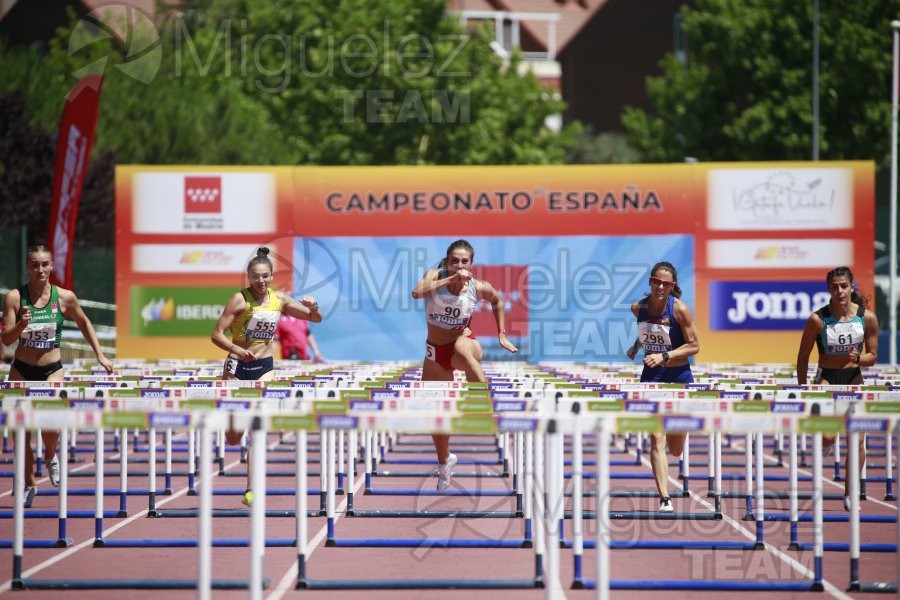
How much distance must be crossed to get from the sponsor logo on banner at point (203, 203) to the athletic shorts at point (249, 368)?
42.6 feet

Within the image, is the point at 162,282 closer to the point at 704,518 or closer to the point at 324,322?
the point at 324,322

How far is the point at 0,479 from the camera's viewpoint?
15938mm

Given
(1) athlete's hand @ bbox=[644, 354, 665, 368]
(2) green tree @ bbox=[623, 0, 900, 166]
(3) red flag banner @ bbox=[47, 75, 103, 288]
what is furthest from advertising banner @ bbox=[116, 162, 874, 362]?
(2) green tree @ bbox=[623, 0, 900, 166]

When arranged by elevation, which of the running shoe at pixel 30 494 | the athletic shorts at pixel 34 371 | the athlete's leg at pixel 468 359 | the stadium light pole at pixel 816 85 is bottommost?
the running shoe at pixel 30 494

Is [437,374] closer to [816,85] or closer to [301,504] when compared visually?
[301,504]

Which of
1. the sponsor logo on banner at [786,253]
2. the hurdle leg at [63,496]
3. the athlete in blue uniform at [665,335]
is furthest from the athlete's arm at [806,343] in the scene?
the sponsor logo on banner at [786,253]

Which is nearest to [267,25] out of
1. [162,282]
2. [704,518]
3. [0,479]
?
[162,282]

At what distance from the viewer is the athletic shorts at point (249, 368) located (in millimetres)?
13484

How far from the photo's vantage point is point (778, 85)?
190 feet

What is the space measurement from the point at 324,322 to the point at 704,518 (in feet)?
49.0

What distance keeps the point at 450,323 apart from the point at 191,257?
1377 cm

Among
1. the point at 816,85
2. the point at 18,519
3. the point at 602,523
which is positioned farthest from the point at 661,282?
the point at 816,85

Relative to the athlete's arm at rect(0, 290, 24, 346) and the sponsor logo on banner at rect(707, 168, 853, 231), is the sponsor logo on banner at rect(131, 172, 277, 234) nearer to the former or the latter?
the sponsor logo on banner at rect(707, 168, 853, 231)

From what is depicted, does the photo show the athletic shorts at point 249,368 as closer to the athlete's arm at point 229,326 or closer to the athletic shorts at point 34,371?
the athlete's arm at point 229,326
